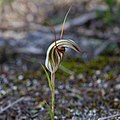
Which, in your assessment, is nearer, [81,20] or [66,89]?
[66,89]

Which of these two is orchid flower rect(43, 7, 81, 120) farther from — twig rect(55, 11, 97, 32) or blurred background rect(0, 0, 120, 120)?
twig rect(55, 11, 97, 32)

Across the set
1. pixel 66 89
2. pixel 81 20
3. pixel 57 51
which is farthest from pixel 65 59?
pixel 57 51

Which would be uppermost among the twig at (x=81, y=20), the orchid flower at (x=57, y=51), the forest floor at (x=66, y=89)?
the twig at (x=81, y=20)

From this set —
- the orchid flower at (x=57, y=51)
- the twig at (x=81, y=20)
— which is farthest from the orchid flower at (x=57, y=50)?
the twig at (x=81, y=20)

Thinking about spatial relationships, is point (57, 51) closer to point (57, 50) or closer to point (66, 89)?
point (57, 50)

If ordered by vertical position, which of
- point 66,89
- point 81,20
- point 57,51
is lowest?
point 57,51

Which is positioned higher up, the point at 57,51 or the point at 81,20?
the point at 81,20

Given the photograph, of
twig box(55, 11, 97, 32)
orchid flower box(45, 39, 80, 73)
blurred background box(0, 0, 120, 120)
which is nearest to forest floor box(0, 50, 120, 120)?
blurred background box(0, 0, 120, 120)

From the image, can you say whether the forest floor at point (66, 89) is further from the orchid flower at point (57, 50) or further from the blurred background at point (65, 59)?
the orchid flower at point (57, 50)

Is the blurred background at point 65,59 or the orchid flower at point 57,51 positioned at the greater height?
the blurred background at point 65,59
